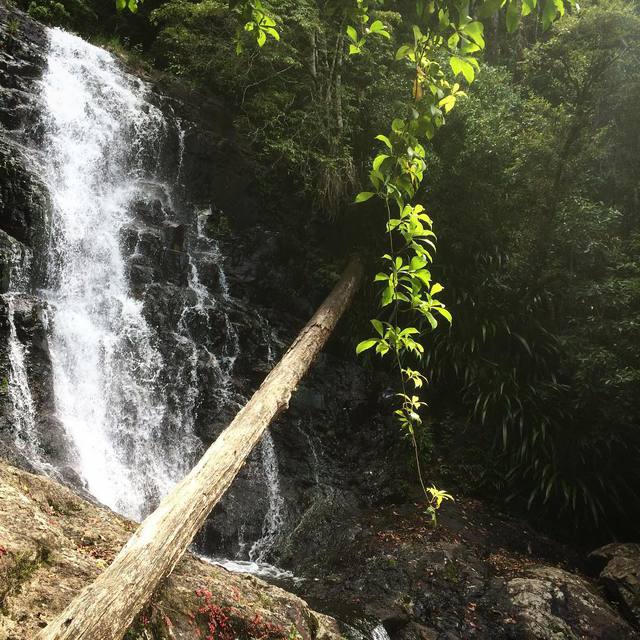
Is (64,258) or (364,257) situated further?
(364,257)

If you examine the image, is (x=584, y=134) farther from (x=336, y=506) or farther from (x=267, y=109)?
(x=336, y=506)

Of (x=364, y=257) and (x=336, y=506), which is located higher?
(x=364, y=257)

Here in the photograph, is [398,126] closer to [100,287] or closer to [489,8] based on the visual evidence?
[489,8]

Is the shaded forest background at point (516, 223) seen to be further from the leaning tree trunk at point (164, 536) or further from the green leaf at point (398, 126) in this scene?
the green leaf at point (398, 126)

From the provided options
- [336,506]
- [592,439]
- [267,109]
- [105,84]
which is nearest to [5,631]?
[336,506]

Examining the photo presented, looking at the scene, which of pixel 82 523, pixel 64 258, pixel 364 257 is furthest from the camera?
pixel 364 257

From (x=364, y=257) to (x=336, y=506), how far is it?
406 cm


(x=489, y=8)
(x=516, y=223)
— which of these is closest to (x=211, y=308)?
(x=516, y=223)

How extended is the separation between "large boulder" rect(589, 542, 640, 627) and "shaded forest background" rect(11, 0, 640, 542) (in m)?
0.64

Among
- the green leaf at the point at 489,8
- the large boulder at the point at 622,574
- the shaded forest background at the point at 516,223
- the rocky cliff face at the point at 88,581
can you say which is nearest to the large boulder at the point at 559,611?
the large boulder at the point at 622,574

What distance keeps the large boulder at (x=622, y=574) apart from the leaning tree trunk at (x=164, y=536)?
4.00 metres

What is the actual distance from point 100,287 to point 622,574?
24.0ft

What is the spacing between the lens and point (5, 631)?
230 cm

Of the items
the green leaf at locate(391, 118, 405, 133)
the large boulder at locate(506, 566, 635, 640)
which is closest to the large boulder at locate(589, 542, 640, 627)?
the large boulder at locate(506, 566, 635, 640)
